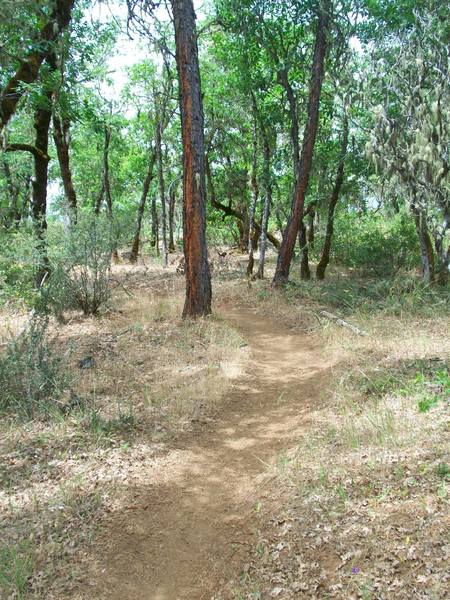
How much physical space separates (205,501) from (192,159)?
6.36m

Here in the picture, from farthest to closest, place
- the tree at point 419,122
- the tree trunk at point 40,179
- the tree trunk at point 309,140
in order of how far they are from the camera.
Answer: the tree trunk at point 309,140 < the tree trunk at point 40,179 < the tree at point 419,122

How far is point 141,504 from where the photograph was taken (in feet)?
13.0

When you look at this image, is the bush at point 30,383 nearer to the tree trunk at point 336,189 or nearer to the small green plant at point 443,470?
the small green plant at point 443,470

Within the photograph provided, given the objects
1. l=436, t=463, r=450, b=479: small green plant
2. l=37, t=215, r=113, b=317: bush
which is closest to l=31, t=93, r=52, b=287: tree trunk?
l=37, t=215, r=113, b=317: bush

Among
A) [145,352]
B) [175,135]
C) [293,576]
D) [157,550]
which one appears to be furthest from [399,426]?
[175,135]

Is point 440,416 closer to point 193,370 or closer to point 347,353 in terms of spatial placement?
point 347,353

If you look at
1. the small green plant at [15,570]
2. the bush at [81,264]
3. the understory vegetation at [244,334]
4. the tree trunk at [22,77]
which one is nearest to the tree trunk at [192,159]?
the understory vegetation at [244,334]

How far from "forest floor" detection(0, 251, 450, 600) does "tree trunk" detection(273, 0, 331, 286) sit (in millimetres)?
5484

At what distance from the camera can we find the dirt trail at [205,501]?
126 inches

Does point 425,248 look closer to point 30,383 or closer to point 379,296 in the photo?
point 379,296

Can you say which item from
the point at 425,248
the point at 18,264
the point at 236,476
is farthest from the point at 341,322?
the point at 18,264

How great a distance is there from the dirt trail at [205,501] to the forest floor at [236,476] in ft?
0.05

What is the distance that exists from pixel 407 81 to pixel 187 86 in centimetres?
527

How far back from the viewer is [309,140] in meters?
11.8
